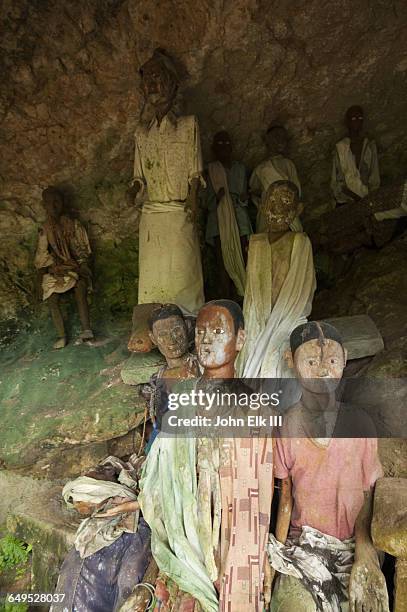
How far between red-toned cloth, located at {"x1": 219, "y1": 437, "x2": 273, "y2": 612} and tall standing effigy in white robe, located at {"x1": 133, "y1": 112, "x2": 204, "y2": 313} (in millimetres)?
1888

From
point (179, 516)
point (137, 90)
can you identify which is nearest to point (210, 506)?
point (179, 516)

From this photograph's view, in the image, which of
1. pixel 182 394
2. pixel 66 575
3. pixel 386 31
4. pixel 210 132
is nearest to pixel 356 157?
pixel 386 31

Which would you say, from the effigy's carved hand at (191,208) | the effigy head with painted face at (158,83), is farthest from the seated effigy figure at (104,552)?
the effigy head with painted face at (158,83)

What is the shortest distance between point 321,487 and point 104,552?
158 centimetres

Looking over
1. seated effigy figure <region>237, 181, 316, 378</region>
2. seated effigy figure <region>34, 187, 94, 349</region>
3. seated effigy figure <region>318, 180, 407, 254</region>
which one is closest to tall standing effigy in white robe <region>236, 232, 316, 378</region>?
seated effigy figure <region>237, 181, 316, 378</region>

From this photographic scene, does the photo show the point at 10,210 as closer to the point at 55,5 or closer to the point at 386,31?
the point at 55,5

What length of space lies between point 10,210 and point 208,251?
2.41 meters

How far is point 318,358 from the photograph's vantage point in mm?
2596

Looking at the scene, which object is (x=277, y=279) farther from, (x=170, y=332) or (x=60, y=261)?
(x=60, y=261)

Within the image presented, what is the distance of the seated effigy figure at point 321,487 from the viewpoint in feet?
7.73

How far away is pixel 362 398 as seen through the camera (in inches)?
126

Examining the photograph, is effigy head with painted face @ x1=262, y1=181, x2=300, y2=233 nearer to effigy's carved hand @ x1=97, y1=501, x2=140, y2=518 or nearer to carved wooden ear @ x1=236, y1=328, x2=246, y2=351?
carved wooden ear @ x1=236, y1=328, x2=246, y2=351

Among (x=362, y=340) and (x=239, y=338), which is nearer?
A: (x=239, y=338)

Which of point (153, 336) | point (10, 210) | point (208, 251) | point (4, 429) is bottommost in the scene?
point (4, 429)
